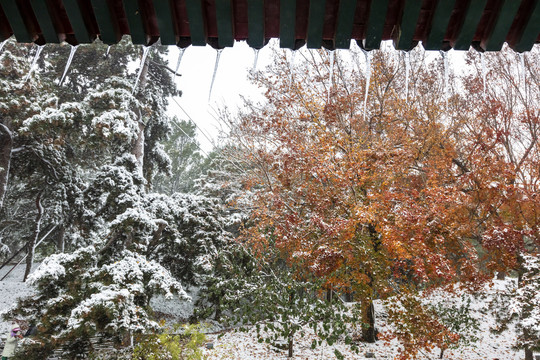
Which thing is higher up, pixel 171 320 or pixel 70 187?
pixel 70 187

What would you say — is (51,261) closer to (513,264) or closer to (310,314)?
(310,314)

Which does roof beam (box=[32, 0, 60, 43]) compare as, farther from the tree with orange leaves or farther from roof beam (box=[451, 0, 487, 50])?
the tree with orange leaves

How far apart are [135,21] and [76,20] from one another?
1.26 ft

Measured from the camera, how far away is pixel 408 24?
2.25m

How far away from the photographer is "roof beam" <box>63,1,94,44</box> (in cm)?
219

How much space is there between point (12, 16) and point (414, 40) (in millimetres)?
2745

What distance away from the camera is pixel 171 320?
17.2 metres

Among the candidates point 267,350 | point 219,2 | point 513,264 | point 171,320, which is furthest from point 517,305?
point 171,320

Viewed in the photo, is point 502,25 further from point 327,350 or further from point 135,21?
point 327,350

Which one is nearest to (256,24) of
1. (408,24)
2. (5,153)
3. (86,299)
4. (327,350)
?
(408,24)

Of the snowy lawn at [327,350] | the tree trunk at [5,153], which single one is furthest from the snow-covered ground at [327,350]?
the tree trunk at [5,153]

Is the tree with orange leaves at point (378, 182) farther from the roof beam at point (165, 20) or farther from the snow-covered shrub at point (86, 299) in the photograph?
the roof beam at point (165, 20)

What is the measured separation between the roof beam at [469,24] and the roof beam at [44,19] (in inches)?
107

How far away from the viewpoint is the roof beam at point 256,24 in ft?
7.23
